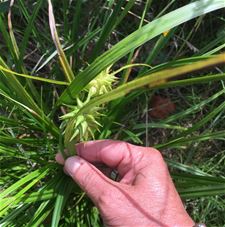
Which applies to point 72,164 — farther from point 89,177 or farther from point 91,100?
point 91,100

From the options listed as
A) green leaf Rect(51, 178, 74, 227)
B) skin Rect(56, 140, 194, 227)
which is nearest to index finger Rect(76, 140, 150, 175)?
skin Rect(56, 140, 194, 227)

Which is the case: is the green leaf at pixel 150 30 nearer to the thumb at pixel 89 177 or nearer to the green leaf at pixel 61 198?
the thumb at pixel 89 177

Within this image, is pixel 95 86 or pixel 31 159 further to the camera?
pixel 31 159

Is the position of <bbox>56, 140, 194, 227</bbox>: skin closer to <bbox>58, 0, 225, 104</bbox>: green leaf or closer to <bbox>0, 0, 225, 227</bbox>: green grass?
<bbox>0, 0, 225, 227</bbox>: green grass

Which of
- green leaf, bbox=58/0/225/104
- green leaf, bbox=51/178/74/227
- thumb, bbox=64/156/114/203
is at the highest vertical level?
green leaf, bbox=58/0/225/104

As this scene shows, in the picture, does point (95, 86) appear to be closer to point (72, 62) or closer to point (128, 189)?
point (128, 189)

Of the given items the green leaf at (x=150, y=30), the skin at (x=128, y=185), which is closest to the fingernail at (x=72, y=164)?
the skin at (x=128, y=185)

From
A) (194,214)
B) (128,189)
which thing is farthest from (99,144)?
(194,214)

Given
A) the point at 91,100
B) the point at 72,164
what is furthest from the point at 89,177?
the point at 91,100
